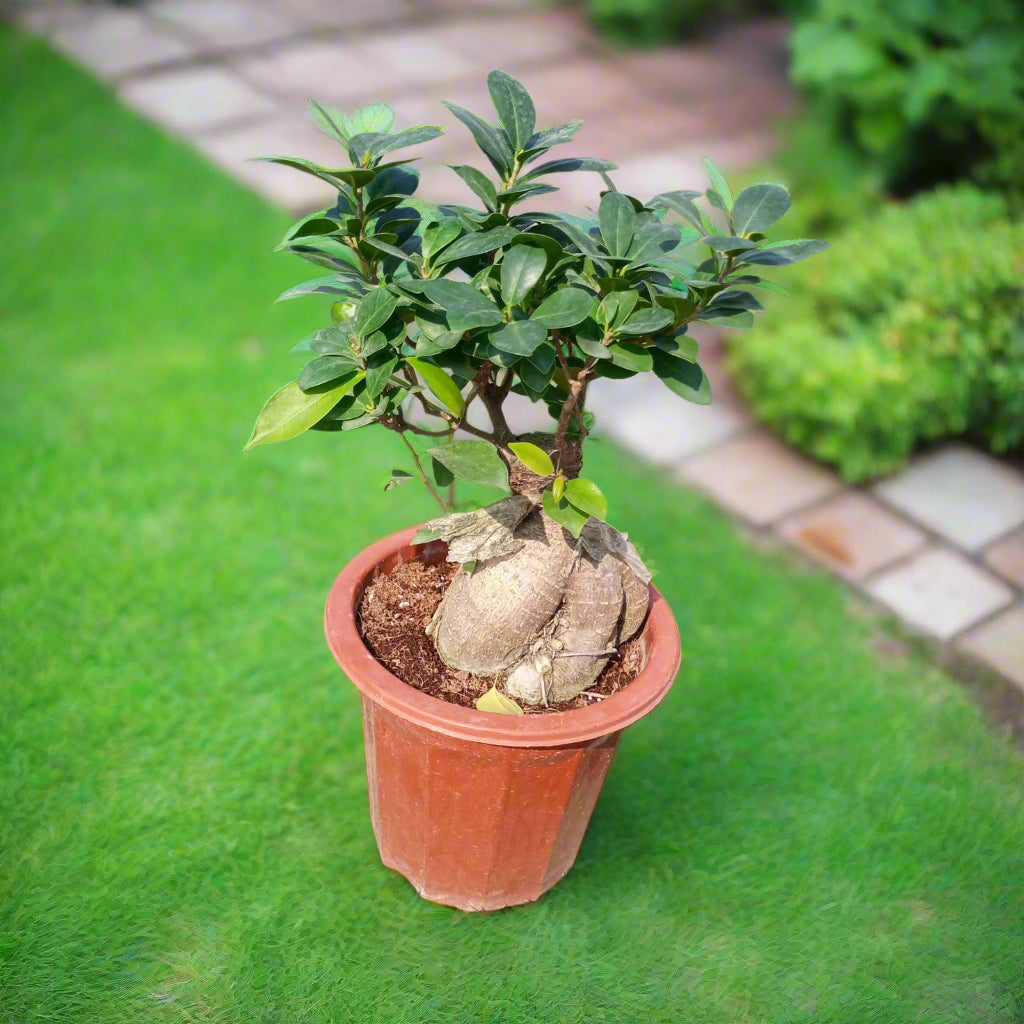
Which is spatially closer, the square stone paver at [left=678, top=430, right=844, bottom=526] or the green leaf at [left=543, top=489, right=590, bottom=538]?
the green leaf at [left=543, top=489, right=590, bottom=538]

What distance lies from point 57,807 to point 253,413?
159 centimetres

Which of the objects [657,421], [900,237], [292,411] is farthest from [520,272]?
[900,237]

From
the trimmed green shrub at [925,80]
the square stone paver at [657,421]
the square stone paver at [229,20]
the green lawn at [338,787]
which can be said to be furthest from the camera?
the square stone paver at [229,20]

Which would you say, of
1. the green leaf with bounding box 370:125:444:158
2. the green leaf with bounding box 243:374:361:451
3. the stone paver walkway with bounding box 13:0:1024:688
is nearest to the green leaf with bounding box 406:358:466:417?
the green leaf with bounding box 243:374:361:451

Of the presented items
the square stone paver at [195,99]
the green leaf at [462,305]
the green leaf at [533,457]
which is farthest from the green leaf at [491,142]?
the square stone paver at [195,99]

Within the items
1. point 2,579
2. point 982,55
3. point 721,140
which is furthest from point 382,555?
point 721,140

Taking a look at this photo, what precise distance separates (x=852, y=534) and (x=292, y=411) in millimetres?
2141

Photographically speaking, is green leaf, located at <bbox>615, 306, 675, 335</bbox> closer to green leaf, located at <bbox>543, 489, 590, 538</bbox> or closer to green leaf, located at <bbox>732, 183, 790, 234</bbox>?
green leaf, located at <bbox>732, 183, 790, 234</bbox>

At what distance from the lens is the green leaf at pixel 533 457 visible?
1.70m

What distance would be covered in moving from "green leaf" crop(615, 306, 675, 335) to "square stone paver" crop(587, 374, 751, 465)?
1.94 m

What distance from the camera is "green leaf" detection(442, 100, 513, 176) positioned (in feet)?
5.20

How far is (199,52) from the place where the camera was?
5578mm

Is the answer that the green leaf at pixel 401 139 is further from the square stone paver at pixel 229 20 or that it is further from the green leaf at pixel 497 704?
the square stone paver at pixel 229 20

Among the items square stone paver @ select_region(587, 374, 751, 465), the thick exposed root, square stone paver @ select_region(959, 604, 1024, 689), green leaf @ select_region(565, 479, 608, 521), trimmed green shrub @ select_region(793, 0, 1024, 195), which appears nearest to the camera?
green leaf @ select_region(565, 479, 608, 521)
